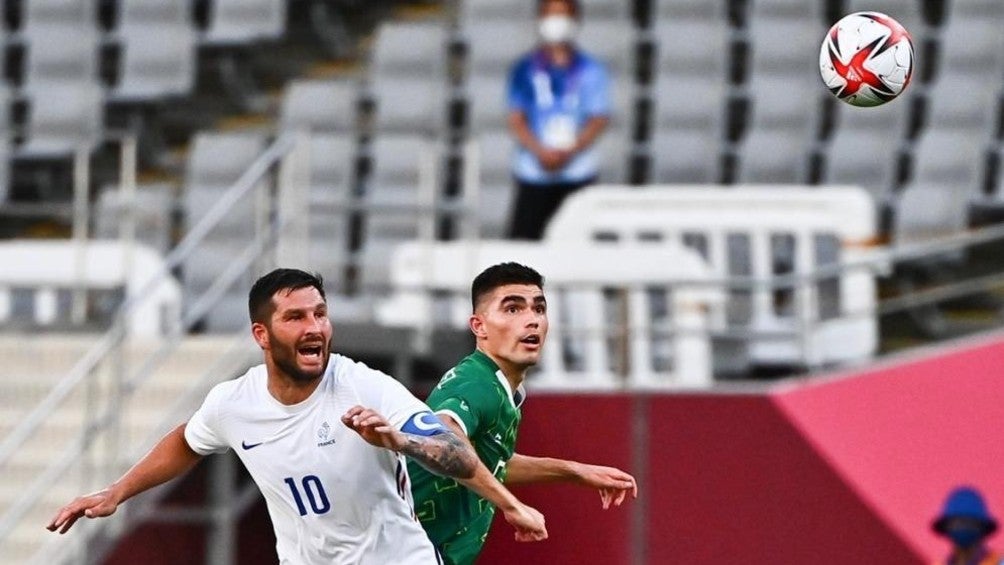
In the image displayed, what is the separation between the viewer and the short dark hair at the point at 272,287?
7.50 metres

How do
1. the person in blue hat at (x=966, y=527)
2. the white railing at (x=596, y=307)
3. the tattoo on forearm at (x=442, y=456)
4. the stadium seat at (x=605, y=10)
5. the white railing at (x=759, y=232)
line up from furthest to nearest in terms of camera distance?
the stadium seat at (x=605, y=10), the white railing at (x=759, y=232), the white railing at (x=596, y=307), the person in blue hat at (x=966, y=527), the tattoo on forearm at (x=442, y=456)

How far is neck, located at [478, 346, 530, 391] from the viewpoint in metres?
7.88

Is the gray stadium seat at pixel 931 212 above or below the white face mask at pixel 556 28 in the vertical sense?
below

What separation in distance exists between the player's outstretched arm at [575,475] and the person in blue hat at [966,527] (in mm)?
3617

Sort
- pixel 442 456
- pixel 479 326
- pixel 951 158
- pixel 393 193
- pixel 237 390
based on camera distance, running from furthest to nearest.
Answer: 1. pixel 393 193
2. pixel 951 158
3. pixel 479 326
4. pixel 237 390
5. pixel 442 456

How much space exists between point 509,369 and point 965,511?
3.97m

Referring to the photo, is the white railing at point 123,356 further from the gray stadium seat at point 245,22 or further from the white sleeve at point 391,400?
the white sleeve at point 391,400

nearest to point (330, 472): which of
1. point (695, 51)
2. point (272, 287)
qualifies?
point (272, 287)

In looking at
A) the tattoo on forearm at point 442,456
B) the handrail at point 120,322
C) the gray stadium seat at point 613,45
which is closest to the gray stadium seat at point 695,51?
the gray stadium seat at point 613,45

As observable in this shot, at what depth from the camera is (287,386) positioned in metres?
7.59

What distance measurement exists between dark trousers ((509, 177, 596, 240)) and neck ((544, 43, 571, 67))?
0.71 metres

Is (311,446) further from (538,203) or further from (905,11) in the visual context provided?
(905,11)

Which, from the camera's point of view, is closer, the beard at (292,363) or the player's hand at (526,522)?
the player's hand at (526,522)

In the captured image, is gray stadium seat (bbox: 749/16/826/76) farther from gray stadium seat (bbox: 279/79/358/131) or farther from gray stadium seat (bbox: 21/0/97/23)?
gray stadium seat (bbox: 21/0/97/23)
